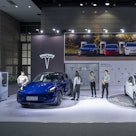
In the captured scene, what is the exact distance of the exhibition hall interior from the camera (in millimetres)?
10453

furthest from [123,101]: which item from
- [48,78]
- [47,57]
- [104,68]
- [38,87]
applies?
[47,57]

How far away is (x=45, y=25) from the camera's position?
2212 cm

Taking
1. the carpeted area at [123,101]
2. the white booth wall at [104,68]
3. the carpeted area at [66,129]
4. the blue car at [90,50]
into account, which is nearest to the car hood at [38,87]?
the carpeted area at [123,101]

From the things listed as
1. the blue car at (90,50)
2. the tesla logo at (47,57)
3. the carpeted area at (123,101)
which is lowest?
the carpeted area at (123,101)

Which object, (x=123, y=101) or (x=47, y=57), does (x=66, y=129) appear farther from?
(x=47, y=57)

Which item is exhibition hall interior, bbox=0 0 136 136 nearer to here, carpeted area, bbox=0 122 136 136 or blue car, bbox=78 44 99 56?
blue car, bbox=78 44 99 56

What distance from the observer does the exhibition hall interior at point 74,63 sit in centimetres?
1045

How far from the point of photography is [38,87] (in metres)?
10.8

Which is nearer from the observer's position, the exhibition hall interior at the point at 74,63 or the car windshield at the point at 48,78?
the exhibition hall interior at the point at 74,63

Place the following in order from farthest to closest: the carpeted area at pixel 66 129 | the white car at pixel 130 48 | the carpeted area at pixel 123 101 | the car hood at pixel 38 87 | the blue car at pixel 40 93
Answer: the white car at pixel 130 48 → the carpeted area at pixel 123 101 → the car hood at pixel 38 87 → the blue car at pixel 40 93 → the carpeted area at pixel 66 129

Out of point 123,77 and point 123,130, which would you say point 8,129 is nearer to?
point 123,130

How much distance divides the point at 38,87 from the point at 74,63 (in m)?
8.35

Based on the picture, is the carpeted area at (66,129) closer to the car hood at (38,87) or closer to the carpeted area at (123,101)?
the car hood at (38,87)

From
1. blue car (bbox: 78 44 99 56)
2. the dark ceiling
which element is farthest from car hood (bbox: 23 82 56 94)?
the dark ceiling
